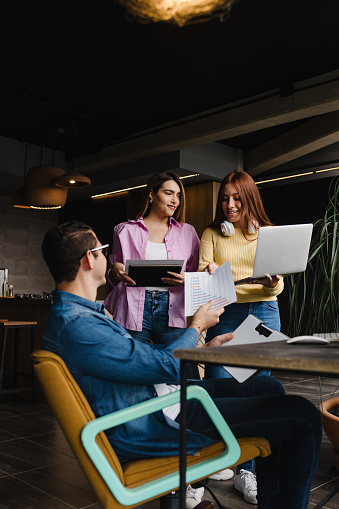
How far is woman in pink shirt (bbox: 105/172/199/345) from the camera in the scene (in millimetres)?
2219

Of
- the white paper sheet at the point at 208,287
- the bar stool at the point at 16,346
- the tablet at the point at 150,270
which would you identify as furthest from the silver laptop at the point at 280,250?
the bar stool at the point at 16,346

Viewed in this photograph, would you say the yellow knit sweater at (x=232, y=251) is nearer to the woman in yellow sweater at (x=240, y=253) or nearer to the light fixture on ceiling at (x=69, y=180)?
the woman in yellow sweater at (x=240, y=253)

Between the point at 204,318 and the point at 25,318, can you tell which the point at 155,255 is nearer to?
the point at 204,318

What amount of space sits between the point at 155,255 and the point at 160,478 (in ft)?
4.20

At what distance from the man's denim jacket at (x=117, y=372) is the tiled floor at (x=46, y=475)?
3.39 ft

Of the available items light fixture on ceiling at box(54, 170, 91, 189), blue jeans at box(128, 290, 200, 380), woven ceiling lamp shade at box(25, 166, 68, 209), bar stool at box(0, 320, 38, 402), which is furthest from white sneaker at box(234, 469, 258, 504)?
woven ceiling lamp shade at box(25, 166, 68, 209)

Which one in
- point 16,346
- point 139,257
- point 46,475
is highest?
point 139,257

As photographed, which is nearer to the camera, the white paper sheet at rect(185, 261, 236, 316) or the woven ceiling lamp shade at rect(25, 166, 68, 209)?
the white paper sheet at rect(185, 261, 236, 316)

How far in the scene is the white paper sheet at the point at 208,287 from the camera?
182 cm

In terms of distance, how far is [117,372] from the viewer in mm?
1271

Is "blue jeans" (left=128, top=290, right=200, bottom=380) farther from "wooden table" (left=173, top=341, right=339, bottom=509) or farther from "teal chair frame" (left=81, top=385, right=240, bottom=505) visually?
"wooden table" (left=173, top=341, right=339, bottom=509)

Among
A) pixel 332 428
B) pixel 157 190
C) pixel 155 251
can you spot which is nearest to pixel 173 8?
pixel 157 190

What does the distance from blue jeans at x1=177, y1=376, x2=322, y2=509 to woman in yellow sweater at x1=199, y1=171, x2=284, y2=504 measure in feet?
2.47

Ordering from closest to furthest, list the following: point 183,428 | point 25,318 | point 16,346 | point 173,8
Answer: point 183,428, point 173,8, point 16,346, point 25,318
